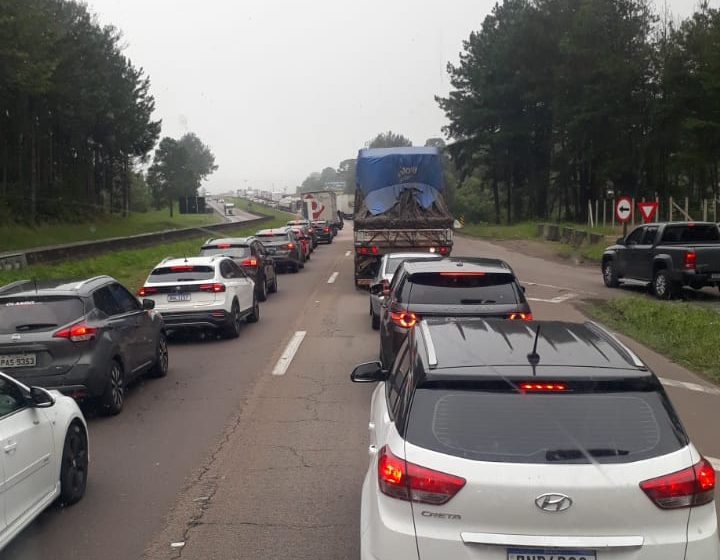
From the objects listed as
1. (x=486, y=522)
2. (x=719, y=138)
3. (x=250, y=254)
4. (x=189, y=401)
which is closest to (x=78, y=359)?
(x=189, y=401)

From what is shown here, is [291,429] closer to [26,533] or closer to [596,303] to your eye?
[26,533]

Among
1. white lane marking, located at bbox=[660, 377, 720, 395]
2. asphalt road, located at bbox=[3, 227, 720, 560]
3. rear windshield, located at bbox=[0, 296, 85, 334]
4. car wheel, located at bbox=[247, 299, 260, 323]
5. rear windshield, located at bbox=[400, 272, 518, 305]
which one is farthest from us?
car wheel, located at bbox=[247, 299, 260, 323]

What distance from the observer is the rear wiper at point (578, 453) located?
12.6 feet

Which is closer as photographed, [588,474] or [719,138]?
[588,474]

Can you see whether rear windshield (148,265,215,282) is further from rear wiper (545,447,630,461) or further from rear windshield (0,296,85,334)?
rear wiper (545,447,630,461)

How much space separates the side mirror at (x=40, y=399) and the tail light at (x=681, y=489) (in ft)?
13.5

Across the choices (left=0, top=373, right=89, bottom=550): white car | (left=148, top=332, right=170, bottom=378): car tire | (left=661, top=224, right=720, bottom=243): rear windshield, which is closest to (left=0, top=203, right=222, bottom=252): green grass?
(left=661, top=224, right=720, bottom=243): rear windshield

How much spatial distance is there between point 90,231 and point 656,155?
35.1 meters

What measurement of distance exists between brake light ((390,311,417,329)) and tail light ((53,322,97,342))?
332 centimetres

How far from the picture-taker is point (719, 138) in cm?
3603

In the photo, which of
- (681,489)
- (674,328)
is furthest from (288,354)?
(681,489)

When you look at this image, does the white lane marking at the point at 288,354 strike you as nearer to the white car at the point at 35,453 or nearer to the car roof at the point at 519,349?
the white car at the point at 35,453

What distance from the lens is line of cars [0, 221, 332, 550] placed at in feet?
18.6

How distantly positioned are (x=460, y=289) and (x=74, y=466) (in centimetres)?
474
